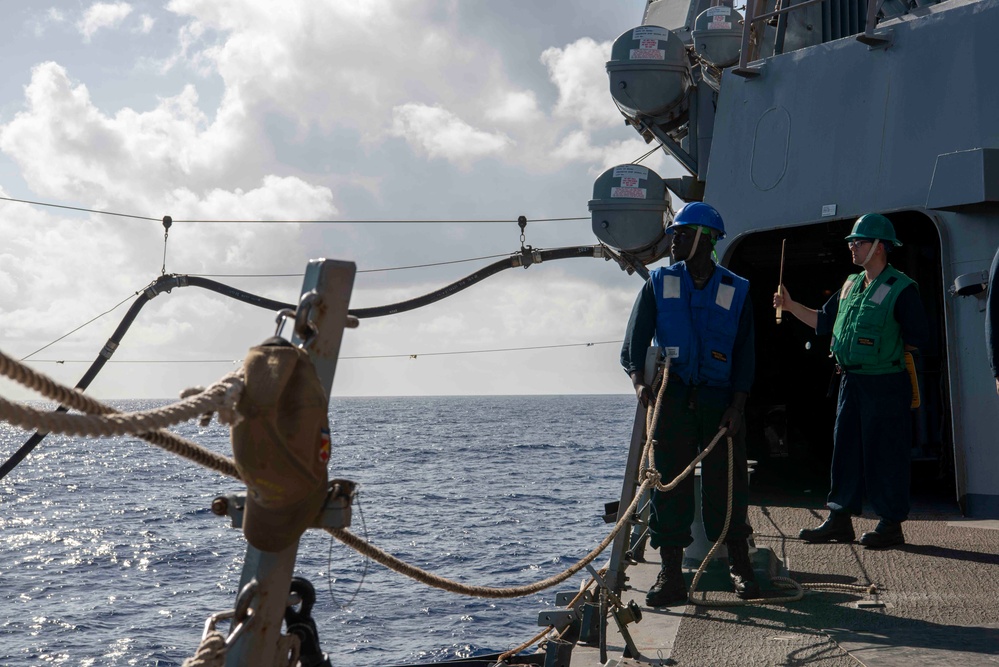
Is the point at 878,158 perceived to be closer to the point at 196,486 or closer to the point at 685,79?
the point at 685,79

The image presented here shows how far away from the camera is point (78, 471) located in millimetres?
51969

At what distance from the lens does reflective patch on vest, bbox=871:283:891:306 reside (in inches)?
203

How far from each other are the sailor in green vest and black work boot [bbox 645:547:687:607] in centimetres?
138

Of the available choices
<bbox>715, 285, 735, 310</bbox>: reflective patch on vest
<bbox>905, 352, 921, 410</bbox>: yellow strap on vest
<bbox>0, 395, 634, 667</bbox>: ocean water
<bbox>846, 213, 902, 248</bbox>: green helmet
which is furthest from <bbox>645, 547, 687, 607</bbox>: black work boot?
<bbox>846, 213, 902, 248</bbox>: green helmet

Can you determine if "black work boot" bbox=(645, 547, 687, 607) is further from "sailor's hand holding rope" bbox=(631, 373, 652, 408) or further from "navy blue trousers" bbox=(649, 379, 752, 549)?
"sailor's hand holding rope" bbox=(631, 373, 652, 408)

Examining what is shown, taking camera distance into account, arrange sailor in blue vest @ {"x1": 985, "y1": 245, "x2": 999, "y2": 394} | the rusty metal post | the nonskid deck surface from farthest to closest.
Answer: sailor in blue vest @ {"x1": 985, "y1": 245, "x2": 999, "y2": 394} < the nonskid deck surface < the rusty metal post

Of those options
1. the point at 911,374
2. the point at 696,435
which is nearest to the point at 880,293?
the point at 911,374

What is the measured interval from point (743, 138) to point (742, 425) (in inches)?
117

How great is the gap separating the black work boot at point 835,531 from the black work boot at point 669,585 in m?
1.32

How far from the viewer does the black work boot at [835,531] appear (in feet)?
17.7

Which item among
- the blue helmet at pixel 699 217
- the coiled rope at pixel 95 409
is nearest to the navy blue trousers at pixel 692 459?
the blue helmet at pixel 699 217

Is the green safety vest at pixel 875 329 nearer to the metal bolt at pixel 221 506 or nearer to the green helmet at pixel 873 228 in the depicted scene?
the green helmet at pixel 873 228

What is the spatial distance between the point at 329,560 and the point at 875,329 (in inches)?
154

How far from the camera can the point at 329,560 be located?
7.06ft
